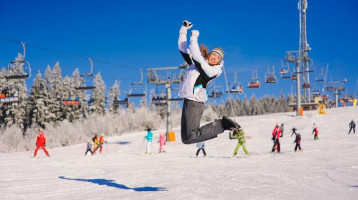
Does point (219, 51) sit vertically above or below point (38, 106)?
below

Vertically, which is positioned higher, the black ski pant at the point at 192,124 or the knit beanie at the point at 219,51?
the knit beanie at the point at 219,51

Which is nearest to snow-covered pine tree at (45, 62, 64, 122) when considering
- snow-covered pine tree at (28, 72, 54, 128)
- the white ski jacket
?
snow-covered pine tree at (28, 72, 54, 128)

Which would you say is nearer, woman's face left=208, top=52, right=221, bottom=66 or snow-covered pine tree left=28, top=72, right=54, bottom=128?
woman's face left=208, top=52, right=221, bottom=66

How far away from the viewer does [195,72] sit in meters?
6.21

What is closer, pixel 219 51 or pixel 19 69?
pixel 219 51

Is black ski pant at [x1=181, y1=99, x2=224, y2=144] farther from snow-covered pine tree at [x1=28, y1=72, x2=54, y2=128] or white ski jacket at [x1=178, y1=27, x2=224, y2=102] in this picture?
snow-covered pine tree at [x1=28, y1=72, x2=54, y2=128]

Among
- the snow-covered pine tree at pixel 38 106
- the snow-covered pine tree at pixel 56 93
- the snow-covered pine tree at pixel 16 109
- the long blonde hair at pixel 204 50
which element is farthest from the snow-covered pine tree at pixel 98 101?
the long blonde hair at pixel 204 50

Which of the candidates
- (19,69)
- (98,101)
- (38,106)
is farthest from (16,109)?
(19,69)

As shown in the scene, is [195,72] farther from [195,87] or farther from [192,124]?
[192,124]

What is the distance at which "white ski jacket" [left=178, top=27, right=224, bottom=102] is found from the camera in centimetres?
599

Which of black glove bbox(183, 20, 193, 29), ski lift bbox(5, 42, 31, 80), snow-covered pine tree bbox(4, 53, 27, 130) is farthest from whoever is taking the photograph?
snow-covered pine tree bbox(4, 53, 27, 130)

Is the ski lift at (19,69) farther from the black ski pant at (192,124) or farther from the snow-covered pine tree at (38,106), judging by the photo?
the snow-covered pine tree at (38,106)

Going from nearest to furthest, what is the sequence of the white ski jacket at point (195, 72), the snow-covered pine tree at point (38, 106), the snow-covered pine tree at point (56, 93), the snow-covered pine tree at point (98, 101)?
the white ski jacket at point (195, 72) < the snow-covered pine tree at point (38, 106) < the snow-covered pine tree at point (56, 93) < the snow-covered pine tree at point (98, 101)

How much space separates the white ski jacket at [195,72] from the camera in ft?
19.7
